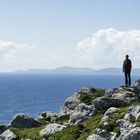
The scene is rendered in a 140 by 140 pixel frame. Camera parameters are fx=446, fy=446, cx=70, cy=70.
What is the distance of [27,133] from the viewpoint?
39.0 metres

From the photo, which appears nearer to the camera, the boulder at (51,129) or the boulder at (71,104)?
the boulder at (51,129)

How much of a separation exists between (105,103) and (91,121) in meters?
4.55

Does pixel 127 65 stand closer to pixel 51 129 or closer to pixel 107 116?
pixel 107 116

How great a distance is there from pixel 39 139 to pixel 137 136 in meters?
9.54

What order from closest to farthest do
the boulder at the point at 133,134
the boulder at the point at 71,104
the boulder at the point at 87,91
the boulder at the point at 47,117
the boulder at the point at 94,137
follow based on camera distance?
the boulder at the point at 133,134, the boulder at the point at 94,137, the boulder at the point at 47,117, the boulder at the point at 71,104, the boulder at the point at 87,91

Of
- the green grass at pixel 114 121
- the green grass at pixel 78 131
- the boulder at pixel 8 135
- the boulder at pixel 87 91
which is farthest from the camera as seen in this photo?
the boulder at pixel 87 91

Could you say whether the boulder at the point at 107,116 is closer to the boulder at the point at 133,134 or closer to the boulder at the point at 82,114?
the boulder at the point at 133,134

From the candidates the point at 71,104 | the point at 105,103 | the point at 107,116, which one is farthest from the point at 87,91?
the point at 107,116

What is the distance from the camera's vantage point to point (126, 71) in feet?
166

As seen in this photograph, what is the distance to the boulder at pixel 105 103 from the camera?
41312mm

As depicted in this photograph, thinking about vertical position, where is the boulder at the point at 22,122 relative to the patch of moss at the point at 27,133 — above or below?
above

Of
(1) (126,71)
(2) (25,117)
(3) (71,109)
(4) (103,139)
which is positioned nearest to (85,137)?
(4) (103,139)

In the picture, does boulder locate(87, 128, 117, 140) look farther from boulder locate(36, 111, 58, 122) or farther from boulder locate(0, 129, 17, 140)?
boulder locate(36, 111, 58, 122)

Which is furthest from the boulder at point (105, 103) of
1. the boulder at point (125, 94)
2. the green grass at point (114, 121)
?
the green grass at point (114, 121)
